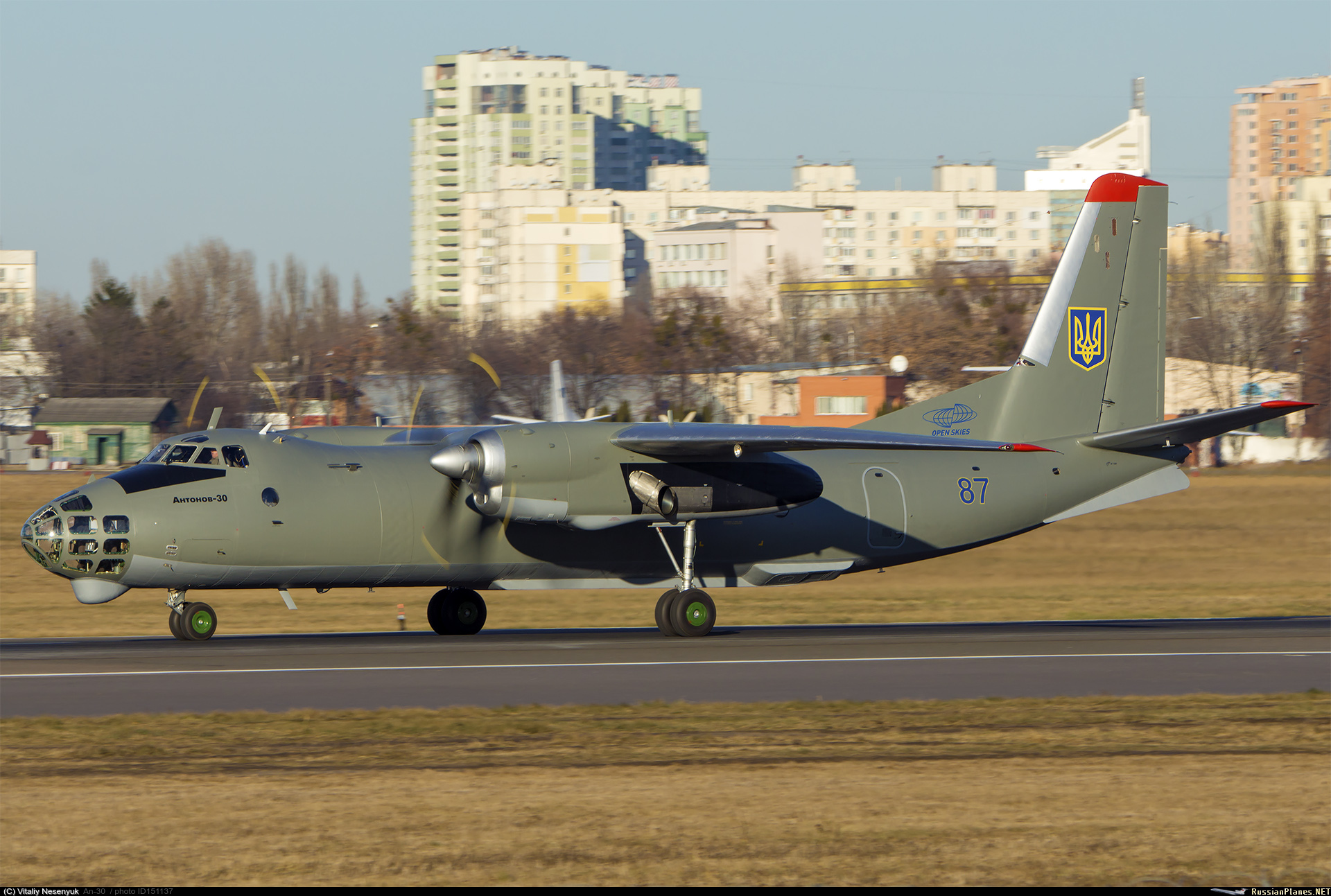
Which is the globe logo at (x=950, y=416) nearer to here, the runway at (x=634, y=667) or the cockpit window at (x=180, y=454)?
the runway at (x=634, y=667)

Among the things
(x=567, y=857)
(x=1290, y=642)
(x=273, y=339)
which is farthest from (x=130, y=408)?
(x=567, y=857)

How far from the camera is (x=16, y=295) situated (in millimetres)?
123938

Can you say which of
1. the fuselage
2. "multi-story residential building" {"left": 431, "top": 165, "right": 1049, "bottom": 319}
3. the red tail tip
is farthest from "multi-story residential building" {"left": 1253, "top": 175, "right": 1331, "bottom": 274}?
the fuselage

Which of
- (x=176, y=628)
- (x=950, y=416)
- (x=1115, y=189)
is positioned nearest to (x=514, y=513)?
(x=176, y=628)

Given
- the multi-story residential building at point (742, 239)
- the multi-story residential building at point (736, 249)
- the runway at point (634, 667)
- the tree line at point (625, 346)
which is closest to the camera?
the runway at point (634, 667)

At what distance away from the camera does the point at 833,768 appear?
11094 millimetres

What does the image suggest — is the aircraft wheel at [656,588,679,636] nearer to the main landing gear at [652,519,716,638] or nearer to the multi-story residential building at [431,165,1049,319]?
the main landing gear at [652,519,716,638]

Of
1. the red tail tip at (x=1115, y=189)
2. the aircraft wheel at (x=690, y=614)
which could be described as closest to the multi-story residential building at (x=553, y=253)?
the red tail tip at (x=1115, y=189)

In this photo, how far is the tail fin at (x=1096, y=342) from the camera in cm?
2306

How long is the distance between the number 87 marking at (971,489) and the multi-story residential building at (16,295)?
73213 millimetres

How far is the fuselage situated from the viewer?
17906mm

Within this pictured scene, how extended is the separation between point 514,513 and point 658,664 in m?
3.13

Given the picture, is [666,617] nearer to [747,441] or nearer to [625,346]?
[747,441]

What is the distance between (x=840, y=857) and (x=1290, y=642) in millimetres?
13476
